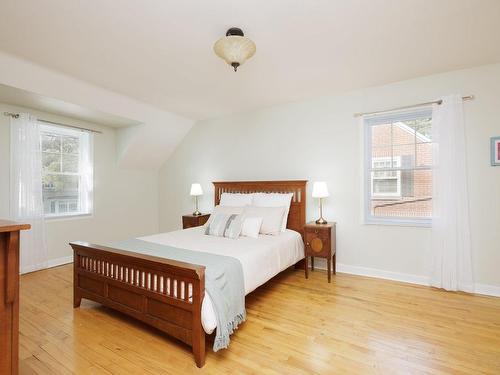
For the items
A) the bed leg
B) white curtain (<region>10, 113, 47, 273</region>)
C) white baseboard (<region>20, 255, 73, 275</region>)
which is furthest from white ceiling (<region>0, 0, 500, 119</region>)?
white baseboard (<region>20, 255, 73, 275</region>)

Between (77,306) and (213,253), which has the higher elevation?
(213,253)

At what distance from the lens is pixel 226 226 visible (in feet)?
10.4

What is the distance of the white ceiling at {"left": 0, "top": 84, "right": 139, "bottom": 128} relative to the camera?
3.07 meters

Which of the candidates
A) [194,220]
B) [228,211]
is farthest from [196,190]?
[228,211]

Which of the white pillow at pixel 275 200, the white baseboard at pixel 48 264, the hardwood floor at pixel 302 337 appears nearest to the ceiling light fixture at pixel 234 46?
Result: the white pillow at pixel 275 200

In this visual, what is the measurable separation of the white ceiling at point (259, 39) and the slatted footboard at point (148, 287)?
1.82 metres

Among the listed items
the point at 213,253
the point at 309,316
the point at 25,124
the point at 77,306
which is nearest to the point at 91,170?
the point at 25,124

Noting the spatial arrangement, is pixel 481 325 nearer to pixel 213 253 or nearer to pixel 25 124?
pixel 213 253

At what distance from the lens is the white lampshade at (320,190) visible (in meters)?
3.47

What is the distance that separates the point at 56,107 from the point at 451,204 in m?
4.87

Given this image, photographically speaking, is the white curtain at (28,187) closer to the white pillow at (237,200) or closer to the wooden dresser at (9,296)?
the white pillow at (237,200)

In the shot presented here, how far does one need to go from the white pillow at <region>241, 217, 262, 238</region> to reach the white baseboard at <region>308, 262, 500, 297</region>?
1212 mm

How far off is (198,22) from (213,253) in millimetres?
1889

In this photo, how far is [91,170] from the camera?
445 cm
